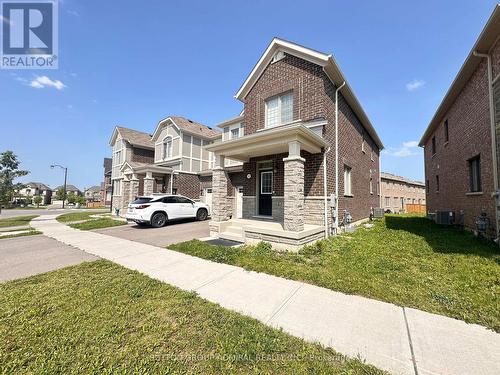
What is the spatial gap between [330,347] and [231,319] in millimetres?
1314

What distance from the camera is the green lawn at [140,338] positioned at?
220 centimetres

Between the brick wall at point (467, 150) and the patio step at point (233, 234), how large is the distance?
336 inches

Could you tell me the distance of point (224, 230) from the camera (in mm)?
8453

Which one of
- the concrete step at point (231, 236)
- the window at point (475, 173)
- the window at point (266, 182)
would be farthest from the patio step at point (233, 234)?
the window at point (475, 173)

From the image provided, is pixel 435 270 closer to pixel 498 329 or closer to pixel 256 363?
pixel 498 329

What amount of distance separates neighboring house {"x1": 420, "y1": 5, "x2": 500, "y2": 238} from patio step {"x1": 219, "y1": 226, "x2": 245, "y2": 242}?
8270 millimetres

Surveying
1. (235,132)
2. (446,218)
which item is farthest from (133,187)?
(446,218)

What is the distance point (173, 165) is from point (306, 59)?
13310 mm

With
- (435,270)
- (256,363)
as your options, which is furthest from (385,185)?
(256,363)

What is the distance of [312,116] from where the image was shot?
28.8 feet

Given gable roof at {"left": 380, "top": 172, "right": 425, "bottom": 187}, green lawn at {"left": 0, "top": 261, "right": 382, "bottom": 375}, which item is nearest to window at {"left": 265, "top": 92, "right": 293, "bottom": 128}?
green lawn at {"left": 0, "top": 261, "right": 382, "bottom": 375}

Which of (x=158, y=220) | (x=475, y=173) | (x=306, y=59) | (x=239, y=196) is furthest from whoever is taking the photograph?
(x=239, y=196)

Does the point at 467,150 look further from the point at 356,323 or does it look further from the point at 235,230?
the point at 356,323

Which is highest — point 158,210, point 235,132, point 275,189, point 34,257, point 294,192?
point 235,132
